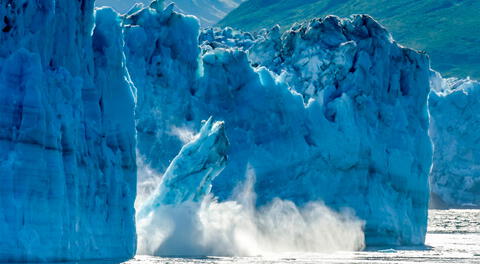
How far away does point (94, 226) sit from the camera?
30.0 meters

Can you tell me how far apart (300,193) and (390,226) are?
4.39 m

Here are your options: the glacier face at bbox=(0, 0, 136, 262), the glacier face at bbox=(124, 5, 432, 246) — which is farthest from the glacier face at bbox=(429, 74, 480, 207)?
the glacier face at bbox=(0, 0, 136, 262)

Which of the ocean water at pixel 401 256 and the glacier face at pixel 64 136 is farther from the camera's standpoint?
the ocean water at pixel 401 256

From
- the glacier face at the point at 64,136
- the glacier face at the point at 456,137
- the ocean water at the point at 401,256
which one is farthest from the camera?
the glacier face at the point at 456,137

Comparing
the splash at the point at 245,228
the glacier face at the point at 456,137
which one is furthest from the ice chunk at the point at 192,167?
the glacier face at the point at 456,137

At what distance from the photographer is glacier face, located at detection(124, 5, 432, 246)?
43.6 metres

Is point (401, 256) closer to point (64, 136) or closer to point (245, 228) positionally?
point (245, 228)

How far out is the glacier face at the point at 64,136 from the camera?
26.3 meters

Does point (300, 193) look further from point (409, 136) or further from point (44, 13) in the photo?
point (44, 13)

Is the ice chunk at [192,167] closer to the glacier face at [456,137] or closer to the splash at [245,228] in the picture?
the splash at [245,228]

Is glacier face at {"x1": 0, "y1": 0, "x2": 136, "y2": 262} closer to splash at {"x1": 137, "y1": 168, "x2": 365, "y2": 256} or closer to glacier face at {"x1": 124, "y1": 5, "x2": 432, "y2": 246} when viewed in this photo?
splash at {"x1": 137, "y1": 168, "x2": 365, "y2": 256}

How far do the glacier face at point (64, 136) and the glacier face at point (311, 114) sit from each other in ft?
32.9

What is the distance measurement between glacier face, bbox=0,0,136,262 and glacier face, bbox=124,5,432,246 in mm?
10038

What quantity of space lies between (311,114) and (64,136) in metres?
19.2
